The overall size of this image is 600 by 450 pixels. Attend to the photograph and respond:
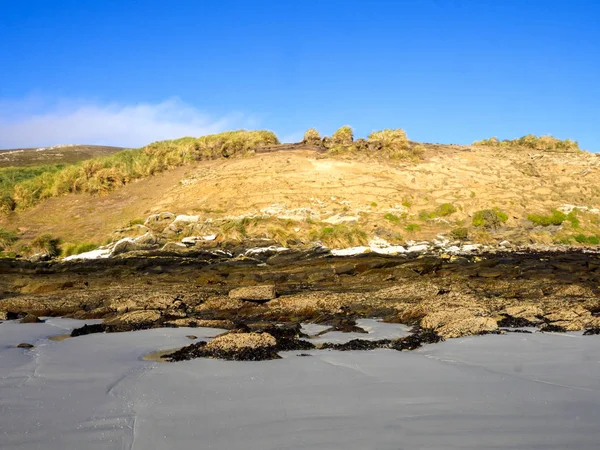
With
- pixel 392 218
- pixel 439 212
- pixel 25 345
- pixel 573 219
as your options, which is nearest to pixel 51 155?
pixel 392 218

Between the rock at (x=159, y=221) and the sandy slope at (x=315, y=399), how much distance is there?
1715 centimetres

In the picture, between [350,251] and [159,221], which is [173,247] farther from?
[350,251]

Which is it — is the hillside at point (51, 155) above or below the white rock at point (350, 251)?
above

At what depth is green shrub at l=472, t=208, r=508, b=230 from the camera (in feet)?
76.2

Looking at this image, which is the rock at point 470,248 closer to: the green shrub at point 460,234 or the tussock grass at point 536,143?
the green shrub at point 460,234

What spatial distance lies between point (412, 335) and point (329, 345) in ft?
4.09

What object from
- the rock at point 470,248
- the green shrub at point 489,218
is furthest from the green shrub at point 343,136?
the rock at point 470,248

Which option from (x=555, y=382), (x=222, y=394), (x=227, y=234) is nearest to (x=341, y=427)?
(x=222, y=394)

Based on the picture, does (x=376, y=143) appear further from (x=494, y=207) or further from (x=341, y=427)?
(x=341, y=427)

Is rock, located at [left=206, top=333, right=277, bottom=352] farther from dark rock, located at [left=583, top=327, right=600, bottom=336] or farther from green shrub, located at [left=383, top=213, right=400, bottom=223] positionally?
green shrub, located at [left=383, top=213, right=400, bottom=223]

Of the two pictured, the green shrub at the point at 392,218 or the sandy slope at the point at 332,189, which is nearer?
the green shrub at the point at 392,218

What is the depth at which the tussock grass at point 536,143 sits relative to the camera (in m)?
33.4

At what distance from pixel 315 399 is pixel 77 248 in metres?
20.5

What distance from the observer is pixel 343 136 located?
1259 inches
